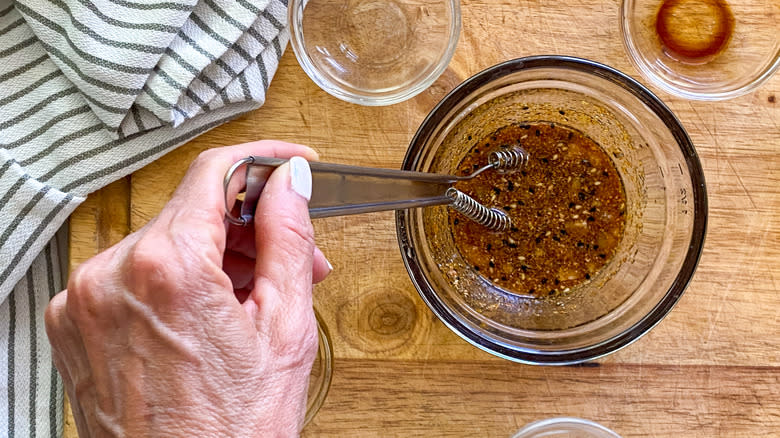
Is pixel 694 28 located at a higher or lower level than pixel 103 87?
higher

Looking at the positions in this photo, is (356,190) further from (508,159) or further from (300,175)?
(508,159)

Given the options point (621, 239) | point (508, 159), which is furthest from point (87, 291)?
point (621, 239)

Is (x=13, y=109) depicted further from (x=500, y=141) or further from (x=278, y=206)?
(x=500, y=141)

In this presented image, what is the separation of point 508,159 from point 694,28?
28 cm

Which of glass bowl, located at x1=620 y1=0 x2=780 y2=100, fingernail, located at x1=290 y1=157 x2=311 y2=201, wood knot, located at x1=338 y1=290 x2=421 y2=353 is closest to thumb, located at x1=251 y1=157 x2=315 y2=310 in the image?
fingernail, located at x1=290 y1=157 x2=311 y2=201

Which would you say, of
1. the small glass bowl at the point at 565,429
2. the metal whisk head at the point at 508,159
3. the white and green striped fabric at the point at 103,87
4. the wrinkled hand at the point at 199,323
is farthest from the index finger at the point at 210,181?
the small glass bowl at the point at 565,429

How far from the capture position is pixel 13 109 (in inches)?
29.4

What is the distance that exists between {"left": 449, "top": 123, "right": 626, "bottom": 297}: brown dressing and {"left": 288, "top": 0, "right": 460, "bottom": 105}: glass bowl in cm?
12

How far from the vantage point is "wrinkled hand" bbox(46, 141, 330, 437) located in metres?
0.50

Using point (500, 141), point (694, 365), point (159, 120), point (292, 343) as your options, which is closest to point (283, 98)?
point (159, 120)

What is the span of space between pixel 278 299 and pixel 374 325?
0.91 ft

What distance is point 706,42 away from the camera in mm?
798

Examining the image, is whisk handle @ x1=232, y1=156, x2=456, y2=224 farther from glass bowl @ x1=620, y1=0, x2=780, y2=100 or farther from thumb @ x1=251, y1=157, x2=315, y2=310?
glass bowl @ x1=620, y1=0, x2=780, y2=100

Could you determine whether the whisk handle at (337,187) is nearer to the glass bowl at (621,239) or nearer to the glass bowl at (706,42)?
the glass bowl at (621,239)
